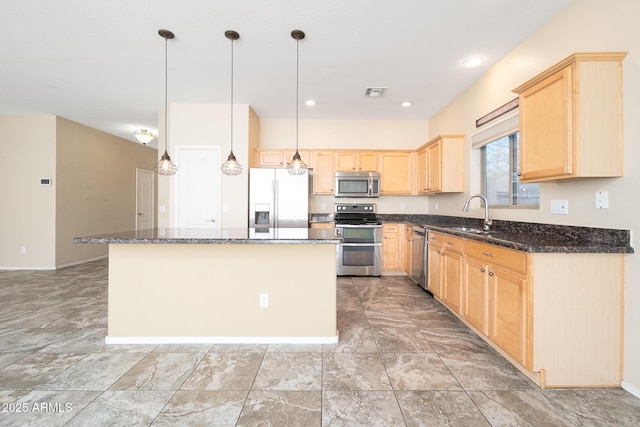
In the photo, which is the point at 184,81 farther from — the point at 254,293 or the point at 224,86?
the point at 254,293

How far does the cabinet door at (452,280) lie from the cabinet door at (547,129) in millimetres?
1001

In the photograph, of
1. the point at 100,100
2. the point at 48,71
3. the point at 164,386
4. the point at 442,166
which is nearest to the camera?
the point at 164,386

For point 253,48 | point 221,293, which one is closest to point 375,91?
point 253,48

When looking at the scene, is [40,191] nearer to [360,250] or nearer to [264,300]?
[264,300]

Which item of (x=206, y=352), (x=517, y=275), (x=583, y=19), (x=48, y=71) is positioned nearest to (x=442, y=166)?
(x=583, y=19)

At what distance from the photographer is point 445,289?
122 inches

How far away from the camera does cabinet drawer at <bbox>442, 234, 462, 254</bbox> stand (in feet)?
9.05

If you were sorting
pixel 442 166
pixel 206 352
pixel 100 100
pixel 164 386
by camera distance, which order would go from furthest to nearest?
1. pixel 100 100
2. pixel 442 166
3. pixel 206 352
4. pixel 164 386

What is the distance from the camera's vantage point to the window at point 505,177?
2828mm

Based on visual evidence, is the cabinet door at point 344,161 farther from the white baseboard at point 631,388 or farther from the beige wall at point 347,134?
the white baseboard at point 631,388

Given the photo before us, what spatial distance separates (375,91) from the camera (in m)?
3.88

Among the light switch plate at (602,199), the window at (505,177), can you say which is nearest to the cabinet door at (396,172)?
the window at (505,177)

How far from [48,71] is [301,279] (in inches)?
154

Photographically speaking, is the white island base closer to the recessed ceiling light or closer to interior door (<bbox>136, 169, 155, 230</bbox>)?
the recessed ceiling light
